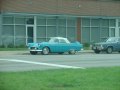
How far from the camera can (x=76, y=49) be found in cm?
3194

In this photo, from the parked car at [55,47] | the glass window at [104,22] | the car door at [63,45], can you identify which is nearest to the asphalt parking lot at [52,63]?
the parked car at [55,47]

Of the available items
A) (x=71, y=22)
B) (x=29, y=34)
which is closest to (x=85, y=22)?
(x=71, y=22)

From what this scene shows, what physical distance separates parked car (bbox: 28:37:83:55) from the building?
7.23 metres

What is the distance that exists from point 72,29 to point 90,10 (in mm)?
2663

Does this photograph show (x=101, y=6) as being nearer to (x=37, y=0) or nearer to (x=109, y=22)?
(x=109, y=22)

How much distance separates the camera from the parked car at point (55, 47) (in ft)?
100

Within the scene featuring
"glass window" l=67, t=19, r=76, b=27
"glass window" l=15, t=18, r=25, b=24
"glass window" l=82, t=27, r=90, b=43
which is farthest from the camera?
"glass window" l=82, t=27, r=90, b=43

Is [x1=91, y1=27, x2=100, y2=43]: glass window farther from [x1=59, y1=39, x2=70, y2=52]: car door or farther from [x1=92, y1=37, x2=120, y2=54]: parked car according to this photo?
[x1=59, y1=39, x2=70, y2=52]: car door

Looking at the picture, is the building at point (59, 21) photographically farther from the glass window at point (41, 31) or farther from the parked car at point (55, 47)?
the parked car at point (55, 47)

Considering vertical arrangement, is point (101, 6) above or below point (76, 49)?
above

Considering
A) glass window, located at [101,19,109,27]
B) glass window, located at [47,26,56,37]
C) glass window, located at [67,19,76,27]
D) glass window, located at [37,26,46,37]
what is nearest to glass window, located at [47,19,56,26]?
glass window, located at [47,26,56,37]

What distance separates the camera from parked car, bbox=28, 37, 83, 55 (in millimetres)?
30484

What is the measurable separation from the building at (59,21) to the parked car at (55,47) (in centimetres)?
723

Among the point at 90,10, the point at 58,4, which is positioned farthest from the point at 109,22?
the point at 58,4
